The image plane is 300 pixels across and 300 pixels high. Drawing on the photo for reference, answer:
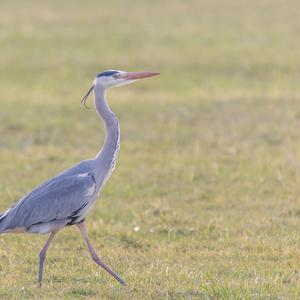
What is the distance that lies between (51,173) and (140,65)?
8162 mm

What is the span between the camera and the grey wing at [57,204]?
21.2 feet

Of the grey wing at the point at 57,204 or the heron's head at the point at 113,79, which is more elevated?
the heron's head at the point at 113,79

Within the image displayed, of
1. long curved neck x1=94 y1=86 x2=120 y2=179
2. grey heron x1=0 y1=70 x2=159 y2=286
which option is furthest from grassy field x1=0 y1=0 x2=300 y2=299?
long curved neck x1=94 y1=86 x2=120 y2=179

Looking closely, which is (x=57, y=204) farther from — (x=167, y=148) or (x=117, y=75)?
(x=167, y=148)

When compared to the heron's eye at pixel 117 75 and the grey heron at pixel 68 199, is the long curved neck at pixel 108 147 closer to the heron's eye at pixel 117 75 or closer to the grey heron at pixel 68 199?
the grey heron at pixel 68 199

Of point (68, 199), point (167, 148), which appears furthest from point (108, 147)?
point (167, 148)

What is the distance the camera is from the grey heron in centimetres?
648

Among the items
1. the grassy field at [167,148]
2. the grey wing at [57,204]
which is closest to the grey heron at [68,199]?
the grey wing at [57,204]

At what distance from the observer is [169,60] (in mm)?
19172

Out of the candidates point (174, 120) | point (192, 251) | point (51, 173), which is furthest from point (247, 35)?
point (192, 251)

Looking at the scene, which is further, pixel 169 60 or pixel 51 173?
pixel 169 60

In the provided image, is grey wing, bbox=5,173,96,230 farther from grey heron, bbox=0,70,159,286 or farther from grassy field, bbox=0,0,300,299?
grassy field, bbox=0,0,300,299

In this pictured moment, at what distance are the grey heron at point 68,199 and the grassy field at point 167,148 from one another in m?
0.41

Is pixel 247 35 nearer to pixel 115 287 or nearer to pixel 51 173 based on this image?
pixel 51 173
